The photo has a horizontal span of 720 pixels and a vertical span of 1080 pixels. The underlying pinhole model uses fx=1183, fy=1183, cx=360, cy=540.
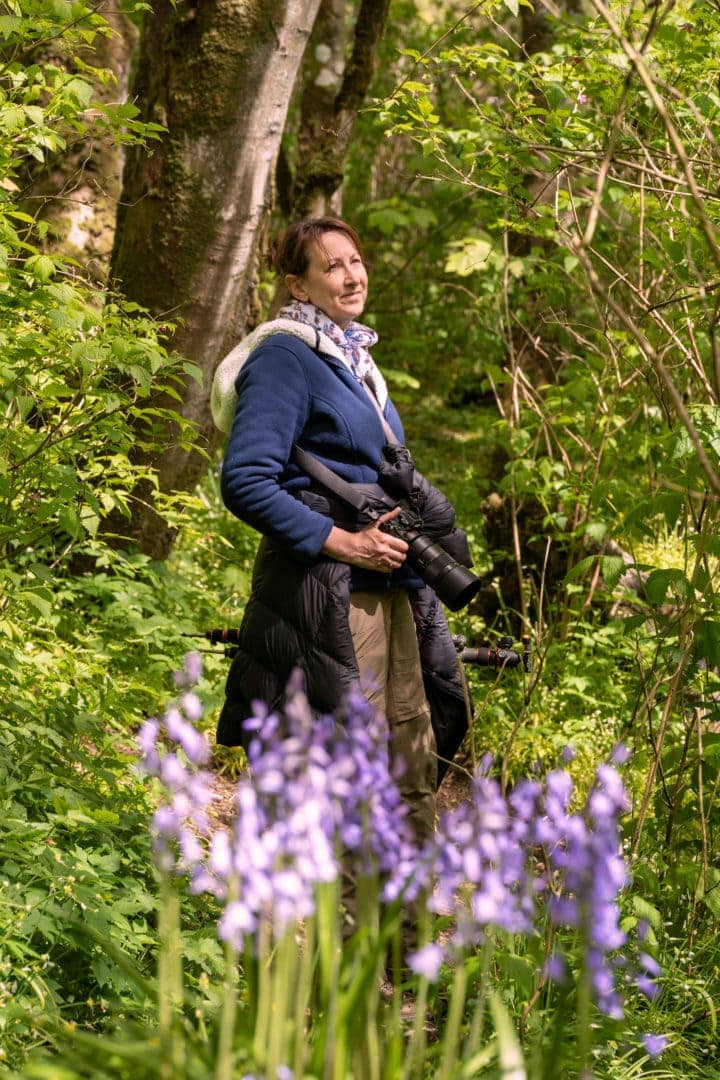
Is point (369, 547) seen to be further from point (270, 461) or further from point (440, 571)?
point (270, 461)

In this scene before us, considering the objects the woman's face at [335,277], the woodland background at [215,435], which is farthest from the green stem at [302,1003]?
the woman's face at [335,277]

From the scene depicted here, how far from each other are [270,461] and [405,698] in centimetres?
75

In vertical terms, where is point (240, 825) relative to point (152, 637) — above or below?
above

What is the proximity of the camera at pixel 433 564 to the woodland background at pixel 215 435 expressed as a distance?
35cm

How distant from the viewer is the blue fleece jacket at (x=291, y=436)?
2.73 meters

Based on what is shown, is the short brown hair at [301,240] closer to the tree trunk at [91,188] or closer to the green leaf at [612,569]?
the green leaf at [612,569]

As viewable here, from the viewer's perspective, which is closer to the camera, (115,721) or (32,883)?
(32,883)

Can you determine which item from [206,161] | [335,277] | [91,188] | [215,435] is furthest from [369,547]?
[91,188]

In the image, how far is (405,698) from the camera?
3.05 metres

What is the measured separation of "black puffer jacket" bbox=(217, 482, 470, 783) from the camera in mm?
2771

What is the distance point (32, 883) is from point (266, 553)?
37.0 inches

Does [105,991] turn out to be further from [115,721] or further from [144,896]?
[115,721]

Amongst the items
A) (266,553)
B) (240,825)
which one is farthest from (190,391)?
(240,825)

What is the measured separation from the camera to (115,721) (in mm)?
3910
